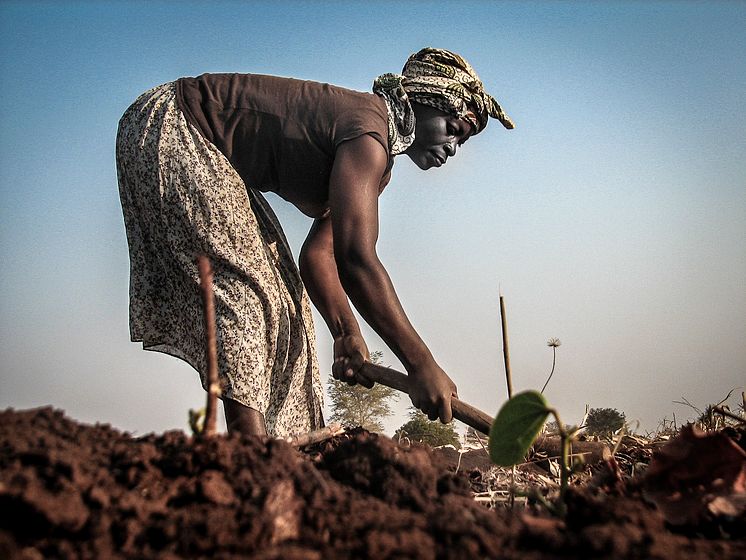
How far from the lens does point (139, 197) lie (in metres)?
3.07

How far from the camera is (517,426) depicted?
1.47m

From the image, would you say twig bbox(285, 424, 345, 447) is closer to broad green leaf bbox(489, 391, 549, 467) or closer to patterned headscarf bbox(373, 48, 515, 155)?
broad green leaf bbox(489, 391, 549, 467)

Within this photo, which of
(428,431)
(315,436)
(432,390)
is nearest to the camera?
(315,436)

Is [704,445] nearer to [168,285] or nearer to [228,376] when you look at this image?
[228,376]

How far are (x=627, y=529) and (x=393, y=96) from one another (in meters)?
2.63

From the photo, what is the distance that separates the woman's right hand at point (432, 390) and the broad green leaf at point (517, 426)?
4.08ft

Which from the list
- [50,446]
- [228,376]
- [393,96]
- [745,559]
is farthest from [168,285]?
[745,559]

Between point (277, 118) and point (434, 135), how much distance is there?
795 mm

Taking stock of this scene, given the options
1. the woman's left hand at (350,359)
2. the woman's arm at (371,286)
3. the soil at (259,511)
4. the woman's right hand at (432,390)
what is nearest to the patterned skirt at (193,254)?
the woman's left hand at (350,359)

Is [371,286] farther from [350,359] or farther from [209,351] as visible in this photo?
[209,351]

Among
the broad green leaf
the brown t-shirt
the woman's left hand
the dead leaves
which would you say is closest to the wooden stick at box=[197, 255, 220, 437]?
the broad green leaf

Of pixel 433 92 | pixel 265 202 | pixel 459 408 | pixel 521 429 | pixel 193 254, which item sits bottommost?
pixel 521 429

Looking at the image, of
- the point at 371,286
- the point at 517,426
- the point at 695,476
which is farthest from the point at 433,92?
the point at 695,476

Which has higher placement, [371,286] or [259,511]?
[371,286]
